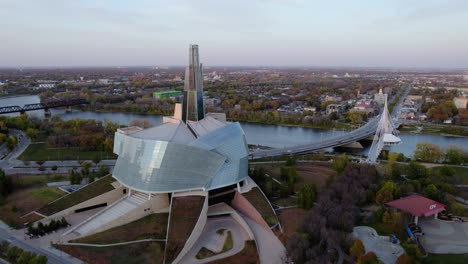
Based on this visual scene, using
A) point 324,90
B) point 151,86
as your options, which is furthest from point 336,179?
point 151,86

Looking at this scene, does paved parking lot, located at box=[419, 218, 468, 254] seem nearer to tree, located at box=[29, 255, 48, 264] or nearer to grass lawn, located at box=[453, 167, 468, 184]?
grass lawn, located at box=[453, 167, 468, 184]

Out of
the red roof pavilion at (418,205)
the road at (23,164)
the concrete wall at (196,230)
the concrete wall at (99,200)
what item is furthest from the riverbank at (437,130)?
the concrete wall at (99,200)

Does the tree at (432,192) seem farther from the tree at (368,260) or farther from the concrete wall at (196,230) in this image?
the concrete wall at (196,230)

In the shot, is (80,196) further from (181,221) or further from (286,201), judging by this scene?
(286,201)

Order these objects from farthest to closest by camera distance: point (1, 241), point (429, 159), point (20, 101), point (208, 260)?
point (20, 101), point (429, 159), point (1, 241), point (208, 260)

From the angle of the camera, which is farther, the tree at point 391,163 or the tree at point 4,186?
the tree at point 391,163

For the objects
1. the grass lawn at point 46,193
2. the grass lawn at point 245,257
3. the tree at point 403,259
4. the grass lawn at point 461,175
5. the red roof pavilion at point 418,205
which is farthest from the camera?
the grass lawn at point 461,175

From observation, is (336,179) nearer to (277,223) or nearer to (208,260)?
(277,223)
